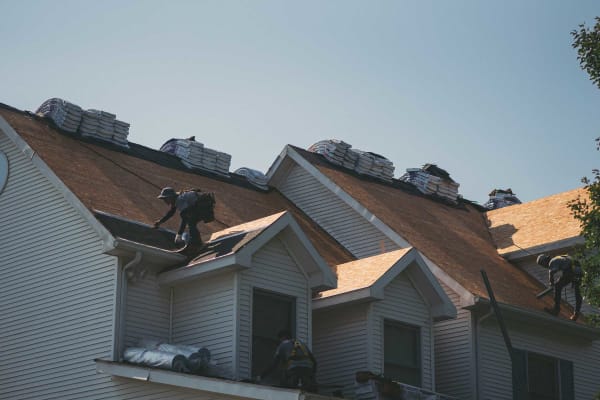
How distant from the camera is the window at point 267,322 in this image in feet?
72.3

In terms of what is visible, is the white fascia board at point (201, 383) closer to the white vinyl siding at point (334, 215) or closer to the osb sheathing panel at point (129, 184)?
the osb sheathing panel at point (129, 184)

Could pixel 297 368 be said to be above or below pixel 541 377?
below

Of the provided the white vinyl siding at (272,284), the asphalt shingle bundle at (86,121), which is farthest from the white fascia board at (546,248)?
the asphalt shingle bundle at (86,121)

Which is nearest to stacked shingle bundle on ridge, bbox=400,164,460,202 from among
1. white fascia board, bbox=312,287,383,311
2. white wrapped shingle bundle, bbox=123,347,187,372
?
white fascia board, bbox=312,287,383,311

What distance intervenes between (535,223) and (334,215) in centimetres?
691

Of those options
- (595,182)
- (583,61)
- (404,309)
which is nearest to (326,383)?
(404,309)

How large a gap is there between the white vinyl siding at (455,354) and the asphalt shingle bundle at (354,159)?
7.52 metres

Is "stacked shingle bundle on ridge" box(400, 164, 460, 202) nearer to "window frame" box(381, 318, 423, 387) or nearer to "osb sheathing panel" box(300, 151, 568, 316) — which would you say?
"osb sheathing panel" box(300, 151, 568, 316)

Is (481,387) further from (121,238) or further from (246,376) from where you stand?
(121,238)

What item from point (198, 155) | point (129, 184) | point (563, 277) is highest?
point (198, 155)

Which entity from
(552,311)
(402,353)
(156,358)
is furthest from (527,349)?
(156,358)

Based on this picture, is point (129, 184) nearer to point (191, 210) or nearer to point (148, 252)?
point (191, 210)

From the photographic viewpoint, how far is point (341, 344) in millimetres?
23969

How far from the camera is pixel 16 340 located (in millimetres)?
23609
